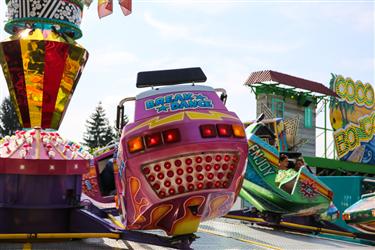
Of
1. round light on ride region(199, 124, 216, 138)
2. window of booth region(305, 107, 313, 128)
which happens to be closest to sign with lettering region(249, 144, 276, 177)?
round light on ride region(199, 124, 216, 138)

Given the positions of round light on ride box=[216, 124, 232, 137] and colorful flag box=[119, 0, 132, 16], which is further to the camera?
colorful flag box=[119, 0, 132, 16]

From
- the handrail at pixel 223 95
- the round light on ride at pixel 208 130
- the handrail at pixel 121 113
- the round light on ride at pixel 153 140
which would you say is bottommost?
the round light on ride at pixel 153 140

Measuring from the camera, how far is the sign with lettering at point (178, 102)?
5668mm

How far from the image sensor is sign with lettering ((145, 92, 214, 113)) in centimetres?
567

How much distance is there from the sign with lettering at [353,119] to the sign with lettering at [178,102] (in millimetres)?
30568

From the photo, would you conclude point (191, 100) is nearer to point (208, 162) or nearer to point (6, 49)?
point (208, 162)

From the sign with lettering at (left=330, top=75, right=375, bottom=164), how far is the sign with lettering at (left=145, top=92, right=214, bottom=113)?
100 ft

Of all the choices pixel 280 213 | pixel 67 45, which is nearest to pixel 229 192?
pixel 67 45

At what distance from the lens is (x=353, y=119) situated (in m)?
35.8

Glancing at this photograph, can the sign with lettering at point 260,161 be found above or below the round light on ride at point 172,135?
below

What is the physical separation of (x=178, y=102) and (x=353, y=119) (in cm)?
3193

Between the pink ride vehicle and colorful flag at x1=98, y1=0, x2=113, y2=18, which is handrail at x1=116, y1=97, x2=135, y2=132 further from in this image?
colorful flag at x1=98, y1=0, x2=113, y2=18

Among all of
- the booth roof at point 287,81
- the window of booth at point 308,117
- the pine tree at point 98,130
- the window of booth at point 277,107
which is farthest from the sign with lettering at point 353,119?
the pine tree at point 98,130

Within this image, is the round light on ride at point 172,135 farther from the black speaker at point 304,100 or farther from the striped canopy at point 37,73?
the black speaker at point 304,100
